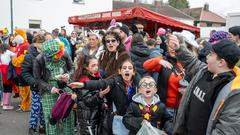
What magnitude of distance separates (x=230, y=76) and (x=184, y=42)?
42.3 inches

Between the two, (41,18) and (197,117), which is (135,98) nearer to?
(197,117)

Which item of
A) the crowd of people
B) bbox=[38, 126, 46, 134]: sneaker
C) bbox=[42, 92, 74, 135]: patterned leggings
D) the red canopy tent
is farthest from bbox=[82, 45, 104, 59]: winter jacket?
the red canopy tent

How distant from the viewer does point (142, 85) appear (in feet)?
12.4

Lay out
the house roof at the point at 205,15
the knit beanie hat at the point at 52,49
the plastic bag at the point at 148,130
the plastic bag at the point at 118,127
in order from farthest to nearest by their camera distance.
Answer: the house roof at the point at 205,15 < the knit beanie hat at the point at 52,49 < the plastic bag at the point at 118,127 < the plastic bag at the point at 148,130

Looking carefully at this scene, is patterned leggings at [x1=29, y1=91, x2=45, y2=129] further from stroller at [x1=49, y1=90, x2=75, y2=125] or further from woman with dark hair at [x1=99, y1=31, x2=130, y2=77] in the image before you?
woman with dark hair at [x1=99, y1=31, x2=130, y2=77]

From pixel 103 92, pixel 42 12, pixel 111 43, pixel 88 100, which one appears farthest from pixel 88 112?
pixel 42 12

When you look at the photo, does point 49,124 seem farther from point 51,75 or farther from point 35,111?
point 35,111

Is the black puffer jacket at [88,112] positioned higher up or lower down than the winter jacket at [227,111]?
lower down

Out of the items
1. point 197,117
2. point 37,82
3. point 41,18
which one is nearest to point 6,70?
point 37,82

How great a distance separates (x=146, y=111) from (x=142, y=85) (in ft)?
1.00

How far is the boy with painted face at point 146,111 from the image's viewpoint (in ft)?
12.0

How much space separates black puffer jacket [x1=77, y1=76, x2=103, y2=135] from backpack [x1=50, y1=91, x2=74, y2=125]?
12.4 inches

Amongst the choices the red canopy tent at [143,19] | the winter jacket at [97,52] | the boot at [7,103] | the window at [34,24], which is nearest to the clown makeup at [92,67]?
the winter jacket at [97,52]

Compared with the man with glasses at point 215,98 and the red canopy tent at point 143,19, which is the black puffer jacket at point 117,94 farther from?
the red canopy tent at point 143,19
